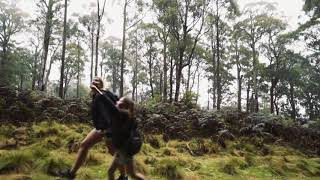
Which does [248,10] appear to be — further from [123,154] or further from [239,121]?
[123,154]

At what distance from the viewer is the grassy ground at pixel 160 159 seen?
6.73 m

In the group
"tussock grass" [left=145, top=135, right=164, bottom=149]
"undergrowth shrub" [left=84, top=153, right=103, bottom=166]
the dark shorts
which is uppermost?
the dark shorts

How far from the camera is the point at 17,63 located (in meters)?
38.1

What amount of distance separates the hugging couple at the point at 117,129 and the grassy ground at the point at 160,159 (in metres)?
1.52

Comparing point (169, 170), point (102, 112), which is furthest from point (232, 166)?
point (102, 112)

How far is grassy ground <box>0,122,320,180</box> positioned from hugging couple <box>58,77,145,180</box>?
4.99ft

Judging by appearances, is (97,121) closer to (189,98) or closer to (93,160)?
(93,160)

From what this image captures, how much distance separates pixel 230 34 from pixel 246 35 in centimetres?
153

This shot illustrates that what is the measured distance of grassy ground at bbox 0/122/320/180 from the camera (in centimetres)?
673

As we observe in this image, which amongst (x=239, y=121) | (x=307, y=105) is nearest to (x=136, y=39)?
(x=307, y=105)

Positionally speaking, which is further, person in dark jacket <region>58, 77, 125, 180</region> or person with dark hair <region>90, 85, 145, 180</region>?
person in dark jacket <region>58, 77, 125, 180</region>

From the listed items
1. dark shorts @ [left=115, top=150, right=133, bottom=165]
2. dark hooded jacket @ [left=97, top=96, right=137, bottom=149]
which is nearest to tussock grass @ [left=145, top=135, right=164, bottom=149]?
dark shorts @ [left=115, top=150, right=133, bottom=165]

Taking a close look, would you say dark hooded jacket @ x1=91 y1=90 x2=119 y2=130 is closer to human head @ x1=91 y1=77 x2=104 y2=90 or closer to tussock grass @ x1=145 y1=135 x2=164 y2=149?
human head @ x1=91 y1=77 x2=104 y2=90

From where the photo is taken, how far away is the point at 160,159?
8.41 meters
